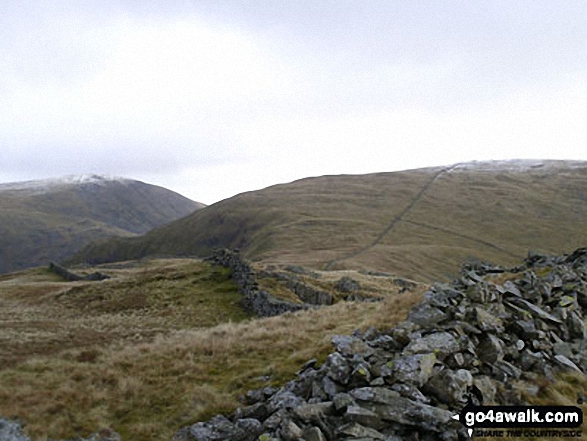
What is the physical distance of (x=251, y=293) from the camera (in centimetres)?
3462

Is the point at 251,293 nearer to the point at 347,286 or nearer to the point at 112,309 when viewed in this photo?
the point at 347,286

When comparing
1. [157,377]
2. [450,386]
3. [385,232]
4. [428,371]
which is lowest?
[385,232]

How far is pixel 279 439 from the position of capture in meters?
8.13

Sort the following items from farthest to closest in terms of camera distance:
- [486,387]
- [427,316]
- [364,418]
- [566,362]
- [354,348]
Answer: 1. [427,316]
2. [566,362]
3. [354,348]
4. [486,387]
5. [364,418]

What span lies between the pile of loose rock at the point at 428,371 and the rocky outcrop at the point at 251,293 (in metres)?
16.8

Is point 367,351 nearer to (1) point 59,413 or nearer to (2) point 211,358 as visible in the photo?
(2) point 211,358

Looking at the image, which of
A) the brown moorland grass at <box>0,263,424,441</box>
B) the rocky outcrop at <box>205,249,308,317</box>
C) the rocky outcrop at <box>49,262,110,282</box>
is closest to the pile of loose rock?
the brown moorland grass at <box>0,263,424,441</box>

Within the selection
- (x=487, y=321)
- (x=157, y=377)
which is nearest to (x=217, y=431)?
(x=157, y=377)

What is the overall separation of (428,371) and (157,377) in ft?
27.2

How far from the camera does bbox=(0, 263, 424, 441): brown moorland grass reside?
10891mm

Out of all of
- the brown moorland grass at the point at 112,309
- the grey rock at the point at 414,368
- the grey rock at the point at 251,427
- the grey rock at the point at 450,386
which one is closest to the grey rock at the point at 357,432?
the grey rock at the point at 414,368

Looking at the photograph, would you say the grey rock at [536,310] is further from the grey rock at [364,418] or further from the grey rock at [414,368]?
the grey rock at [364,418]

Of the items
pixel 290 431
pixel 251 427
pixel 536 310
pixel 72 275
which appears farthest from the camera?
pixel 72 275

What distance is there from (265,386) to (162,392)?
2.99 m
